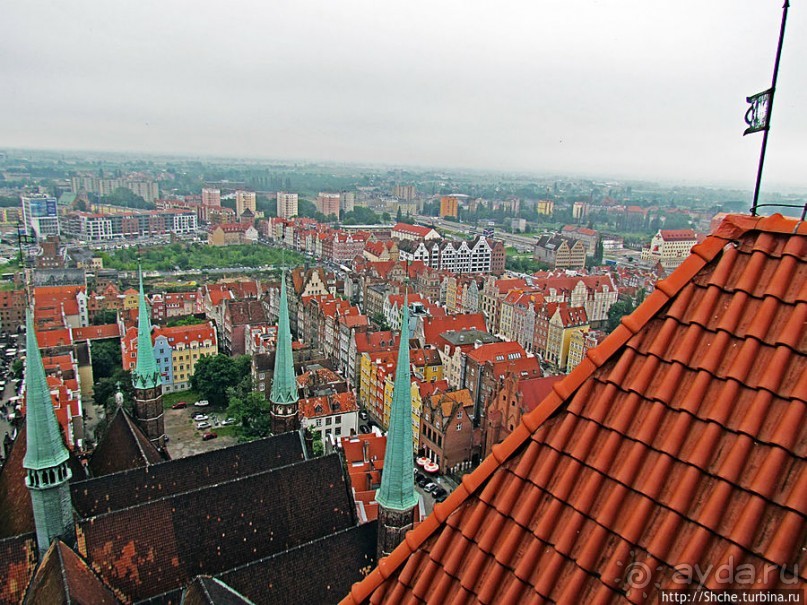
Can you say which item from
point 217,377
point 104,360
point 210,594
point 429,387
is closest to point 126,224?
point 104,360

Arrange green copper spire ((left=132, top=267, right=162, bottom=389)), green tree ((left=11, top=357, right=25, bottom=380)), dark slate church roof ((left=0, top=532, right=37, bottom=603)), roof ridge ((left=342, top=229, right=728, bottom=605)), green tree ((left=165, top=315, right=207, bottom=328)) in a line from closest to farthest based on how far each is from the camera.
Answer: roof ridge ((left=342, top=229, right=728, bottom=605))
dark slate church roof ((left=0, top=532, right=37, bottom=603))
green copper spire ((left=132, top=267, right=162, bottom=389))
green tree ((left=11, top=357, right=25, bottom=380))
green tree ((left=165, top=315, right=207, bottom=328))

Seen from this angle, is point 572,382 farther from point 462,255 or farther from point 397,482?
point 462,255

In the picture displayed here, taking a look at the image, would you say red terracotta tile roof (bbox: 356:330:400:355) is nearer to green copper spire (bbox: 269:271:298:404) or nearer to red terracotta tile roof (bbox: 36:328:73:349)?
green copper spire (bbox: 269:271:298:404)

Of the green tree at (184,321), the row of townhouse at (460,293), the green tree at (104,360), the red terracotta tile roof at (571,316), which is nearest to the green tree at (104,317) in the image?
the green tree at (184,321)

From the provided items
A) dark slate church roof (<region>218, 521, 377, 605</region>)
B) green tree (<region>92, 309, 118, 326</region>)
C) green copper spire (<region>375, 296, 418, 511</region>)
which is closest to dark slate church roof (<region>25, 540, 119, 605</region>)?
dark slate church roof (<region>218, 521, 377, 605</region>)

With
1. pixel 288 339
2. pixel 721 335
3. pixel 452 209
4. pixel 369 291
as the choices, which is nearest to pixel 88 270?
pixel 369 291

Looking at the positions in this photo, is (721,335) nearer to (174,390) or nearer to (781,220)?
(781,220)
